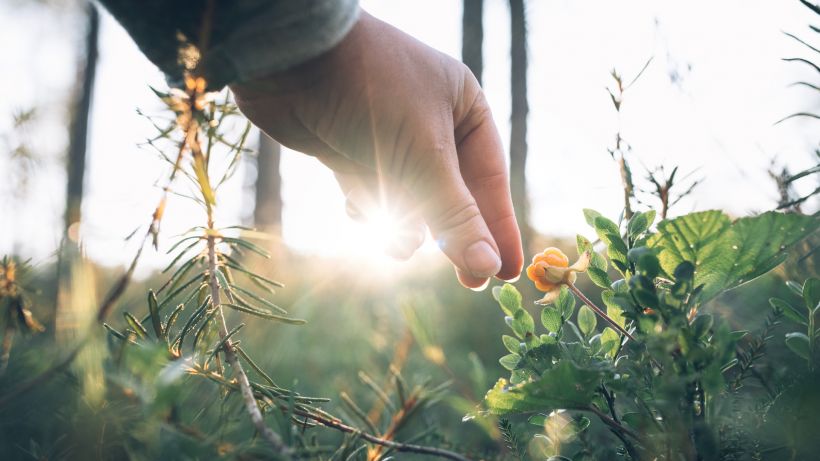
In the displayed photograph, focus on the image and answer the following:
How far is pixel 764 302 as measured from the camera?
110cm

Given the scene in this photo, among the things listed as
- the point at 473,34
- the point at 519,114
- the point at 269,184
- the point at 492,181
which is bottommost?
the point at 492,181

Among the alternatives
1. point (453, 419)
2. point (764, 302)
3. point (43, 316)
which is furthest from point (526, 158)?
point (43, 316)

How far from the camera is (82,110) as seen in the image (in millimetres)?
8672

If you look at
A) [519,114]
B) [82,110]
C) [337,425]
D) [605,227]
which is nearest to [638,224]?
[605,227]

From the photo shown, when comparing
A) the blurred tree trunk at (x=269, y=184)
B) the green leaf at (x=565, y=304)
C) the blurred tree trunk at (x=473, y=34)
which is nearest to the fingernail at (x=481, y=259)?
the green leaf at (x=565, y=304)

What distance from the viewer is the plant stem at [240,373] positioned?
383 mm

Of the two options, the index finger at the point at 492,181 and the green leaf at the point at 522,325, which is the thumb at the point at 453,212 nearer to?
the index finger at the point at 492,181

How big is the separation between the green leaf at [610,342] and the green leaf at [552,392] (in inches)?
4.2

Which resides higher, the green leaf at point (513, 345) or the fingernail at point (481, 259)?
the fingernail at point (481, 259)

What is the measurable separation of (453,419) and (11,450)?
2283 mm

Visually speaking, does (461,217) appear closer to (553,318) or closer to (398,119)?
(398,119)

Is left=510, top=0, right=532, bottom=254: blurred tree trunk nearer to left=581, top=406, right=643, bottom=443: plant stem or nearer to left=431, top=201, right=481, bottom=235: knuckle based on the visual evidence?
left=431, top=201, right=481, bottom=235: knuckle

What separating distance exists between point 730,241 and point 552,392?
10.0 inches

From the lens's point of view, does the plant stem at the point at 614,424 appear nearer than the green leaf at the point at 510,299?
Yes
